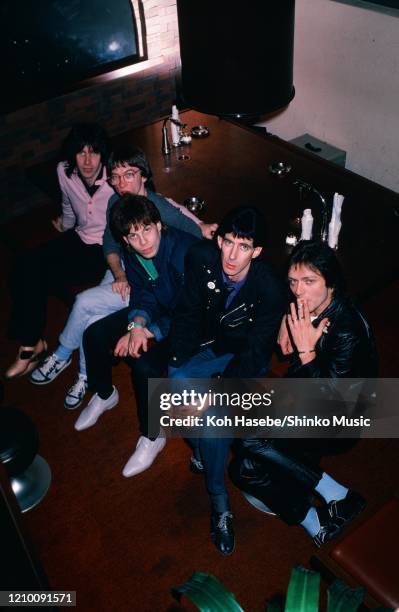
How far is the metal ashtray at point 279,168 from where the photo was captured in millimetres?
3650

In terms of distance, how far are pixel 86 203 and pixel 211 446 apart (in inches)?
64.0

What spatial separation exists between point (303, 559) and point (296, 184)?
77.0 inches

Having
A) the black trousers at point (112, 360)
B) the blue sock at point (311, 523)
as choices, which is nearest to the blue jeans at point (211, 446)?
Result: the black trousers at point (112, 360)

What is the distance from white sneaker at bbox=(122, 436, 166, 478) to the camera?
3.12m

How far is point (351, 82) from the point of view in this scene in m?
4.84

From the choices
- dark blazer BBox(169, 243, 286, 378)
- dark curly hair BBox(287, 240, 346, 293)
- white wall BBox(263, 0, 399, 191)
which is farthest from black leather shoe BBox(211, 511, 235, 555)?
white wall BBox(263, 0, 399, 191)

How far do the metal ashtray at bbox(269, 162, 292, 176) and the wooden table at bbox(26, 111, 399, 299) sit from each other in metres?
0.04

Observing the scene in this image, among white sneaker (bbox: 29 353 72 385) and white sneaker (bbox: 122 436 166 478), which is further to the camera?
white sneaker (bbox: 29 353 72 385)

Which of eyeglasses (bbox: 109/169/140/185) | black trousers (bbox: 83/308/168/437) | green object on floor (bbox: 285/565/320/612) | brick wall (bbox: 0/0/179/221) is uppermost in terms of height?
eyeglasses (bbox: 109/169/140/185)

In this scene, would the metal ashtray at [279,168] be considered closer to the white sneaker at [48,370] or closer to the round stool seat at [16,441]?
the white sneaker at [48,370]

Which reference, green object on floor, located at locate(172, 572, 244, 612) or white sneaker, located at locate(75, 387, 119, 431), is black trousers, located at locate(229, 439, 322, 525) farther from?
green object on floor, located at locate(172, 572, 244, 612)

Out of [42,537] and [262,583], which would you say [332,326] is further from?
[42,537]

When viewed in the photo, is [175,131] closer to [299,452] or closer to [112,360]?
[112,360]

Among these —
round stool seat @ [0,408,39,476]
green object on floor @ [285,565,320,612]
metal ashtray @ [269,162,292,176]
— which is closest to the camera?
green object on floor @ [285,565,320,612]
